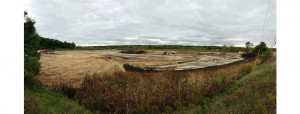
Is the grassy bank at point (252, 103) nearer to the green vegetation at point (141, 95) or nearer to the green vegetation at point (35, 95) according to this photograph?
the green vegetation at point (141, 95)

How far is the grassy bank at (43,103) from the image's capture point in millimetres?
7417

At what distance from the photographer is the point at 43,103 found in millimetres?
8570

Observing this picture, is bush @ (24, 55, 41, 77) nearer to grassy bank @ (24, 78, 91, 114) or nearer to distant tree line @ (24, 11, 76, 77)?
distant tree line @ (24, 11, 76, 77)

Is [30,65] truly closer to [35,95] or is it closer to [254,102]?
[35,95]

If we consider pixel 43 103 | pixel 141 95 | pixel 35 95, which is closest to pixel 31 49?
pixel 35 95

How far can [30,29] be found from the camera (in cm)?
1368

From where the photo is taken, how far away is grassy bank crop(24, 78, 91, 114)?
7417mm

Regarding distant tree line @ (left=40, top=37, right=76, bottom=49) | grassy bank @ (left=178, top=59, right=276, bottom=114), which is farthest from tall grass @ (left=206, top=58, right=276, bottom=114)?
distant tree line @ (left=40, top=37, right=76, bottom=49)

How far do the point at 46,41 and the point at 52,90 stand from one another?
32.2 m

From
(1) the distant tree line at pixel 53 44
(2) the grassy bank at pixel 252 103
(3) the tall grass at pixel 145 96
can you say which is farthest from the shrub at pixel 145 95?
(1) the distant tree line at pixel 53 44

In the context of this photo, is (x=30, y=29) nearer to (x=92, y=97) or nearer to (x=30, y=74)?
(x=30, y=74)

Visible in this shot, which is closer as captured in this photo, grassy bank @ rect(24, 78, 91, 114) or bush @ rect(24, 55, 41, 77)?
grassy bank @ rect(24, 78, 91, 114)

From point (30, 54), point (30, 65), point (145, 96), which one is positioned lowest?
point (145, 96)
